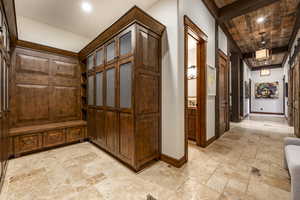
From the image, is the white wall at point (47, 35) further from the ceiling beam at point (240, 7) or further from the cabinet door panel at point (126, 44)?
the ceiling beam at point (240, 7)

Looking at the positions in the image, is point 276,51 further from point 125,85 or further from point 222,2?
point 125,85

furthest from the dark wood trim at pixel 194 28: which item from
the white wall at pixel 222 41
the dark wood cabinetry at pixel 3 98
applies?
the dark wood cabinetry at pixel 3 98

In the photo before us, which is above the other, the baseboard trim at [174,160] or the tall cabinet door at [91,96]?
the tall cabinet door at [91,96]

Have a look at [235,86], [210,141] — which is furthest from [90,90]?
[235,86]

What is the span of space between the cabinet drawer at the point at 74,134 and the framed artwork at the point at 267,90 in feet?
38.4

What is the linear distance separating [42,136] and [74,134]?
2.10 ft

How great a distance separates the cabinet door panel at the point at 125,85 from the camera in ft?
6.89

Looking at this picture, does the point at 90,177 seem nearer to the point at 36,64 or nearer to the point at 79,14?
the point at 36,64

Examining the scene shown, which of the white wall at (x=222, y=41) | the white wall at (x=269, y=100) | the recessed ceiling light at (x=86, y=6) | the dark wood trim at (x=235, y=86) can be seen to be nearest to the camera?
the recessed ceiling light at (x=86, y=6)

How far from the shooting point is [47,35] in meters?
3.47

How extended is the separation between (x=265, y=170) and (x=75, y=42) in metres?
5.41

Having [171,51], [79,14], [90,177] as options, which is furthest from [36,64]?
[171,51]

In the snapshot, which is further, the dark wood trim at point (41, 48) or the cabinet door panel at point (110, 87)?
the dark wood trim at point (41, 48)

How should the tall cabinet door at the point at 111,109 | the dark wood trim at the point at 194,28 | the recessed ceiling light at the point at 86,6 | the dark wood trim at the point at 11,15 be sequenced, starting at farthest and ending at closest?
1. the recessed ceiling light at the point at 86,6
2. the tall cabinet door at the point at 111,109
3. the dark wood trim at the point at 194,28
4. the dark wood trim at the point at 11,15
